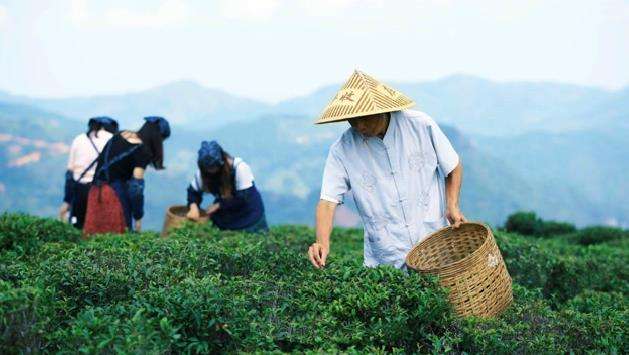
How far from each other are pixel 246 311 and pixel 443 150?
189cm

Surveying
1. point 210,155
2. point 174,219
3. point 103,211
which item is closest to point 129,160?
point 103,211

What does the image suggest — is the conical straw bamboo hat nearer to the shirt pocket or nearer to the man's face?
the man's face

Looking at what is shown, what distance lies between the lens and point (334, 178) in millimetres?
5098

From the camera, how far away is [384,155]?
506 centimetres

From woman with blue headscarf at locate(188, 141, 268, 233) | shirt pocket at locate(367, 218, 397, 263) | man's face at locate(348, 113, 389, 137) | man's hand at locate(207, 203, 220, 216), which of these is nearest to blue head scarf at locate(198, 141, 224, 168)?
woman with blue headscarf at locate(188, 141, 268, 233)

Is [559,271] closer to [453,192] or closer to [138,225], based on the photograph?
[453,192]

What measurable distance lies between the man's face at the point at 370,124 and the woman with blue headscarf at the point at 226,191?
309cm

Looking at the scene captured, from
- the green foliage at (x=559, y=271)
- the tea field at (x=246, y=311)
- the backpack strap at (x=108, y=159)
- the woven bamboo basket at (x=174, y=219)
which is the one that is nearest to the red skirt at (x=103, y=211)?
the backpack strap at (x=108, y=159)

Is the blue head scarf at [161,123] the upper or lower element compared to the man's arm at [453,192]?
upper

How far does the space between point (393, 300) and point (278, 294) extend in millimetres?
687

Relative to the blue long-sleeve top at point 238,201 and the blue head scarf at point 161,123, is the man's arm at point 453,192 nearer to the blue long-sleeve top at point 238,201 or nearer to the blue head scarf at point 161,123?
the blue long-sleeve top at point 238,201

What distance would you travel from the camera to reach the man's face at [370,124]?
4.87m

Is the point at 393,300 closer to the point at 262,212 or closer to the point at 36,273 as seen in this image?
the point at 36,273

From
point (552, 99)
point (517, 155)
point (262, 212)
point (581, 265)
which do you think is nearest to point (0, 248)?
point (262, 212)
